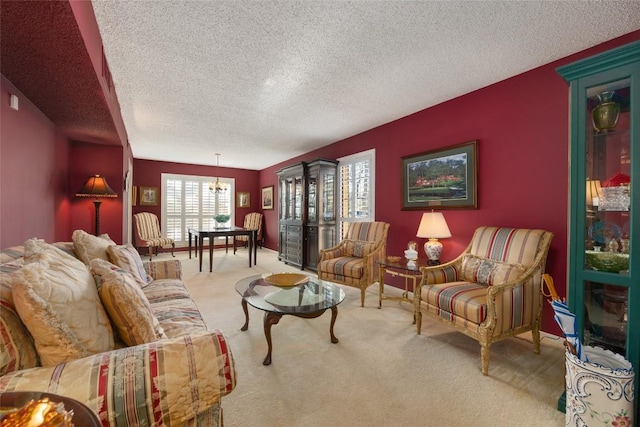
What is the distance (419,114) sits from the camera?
3715 mm

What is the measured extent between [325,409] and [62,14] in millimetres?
2487

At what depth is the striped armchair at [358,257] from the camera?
3.40 metres

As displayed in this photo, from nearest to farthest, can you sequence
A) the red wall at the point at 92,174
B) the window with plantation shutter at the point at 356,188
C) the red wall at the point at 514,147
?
1. the red wall at the point at 514,147
2. the red wall at the point at 92,174
3. the window with plantation shutter at the point at 356,188

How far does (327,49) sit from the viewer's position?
2293 mm

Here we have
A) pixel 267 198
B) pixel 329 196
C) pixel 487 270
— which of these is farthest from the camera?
pixel 267 198

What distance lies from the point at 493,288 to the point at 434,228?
1.11 metres

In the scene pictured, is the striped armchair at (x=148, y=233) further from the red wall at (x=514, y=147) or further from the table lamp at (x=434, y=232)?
the table lamp at (x=434, y=232)

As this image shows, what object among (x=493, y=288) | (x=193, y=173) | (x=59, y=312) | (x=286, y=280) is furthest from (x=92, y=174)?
(x=493, y=288)

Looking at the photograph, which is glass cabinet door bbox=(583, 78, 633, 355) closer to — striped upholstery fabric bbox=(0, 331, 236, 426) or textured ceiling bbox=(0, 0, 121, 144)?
striped upholstery fabric bbox=(0, 331, 236, 426)

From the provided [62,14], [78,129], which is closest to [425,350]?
[62,14]

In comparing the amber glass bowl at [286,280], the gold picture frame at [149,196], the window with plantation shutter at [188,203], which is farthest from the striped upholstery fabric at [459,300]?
the gold picture frame at [149,196]

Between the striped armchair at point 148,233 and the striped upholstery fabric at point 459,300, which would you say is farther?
the striped armchair at point 148,233

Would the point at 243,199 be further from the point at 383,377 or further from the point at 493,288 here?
the point at 493,288

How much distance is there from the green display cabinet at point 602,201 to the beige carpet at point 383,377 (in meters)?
0.56
